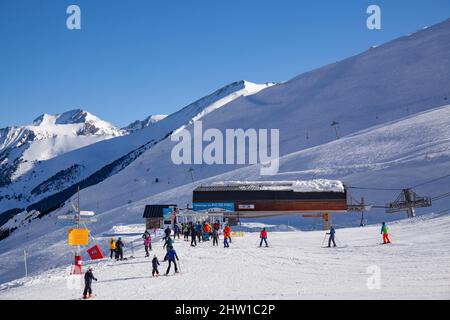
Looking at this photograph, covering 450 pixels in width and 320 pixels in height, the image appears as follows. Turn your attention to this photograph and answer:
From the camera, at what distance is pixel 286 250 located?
23906 mm

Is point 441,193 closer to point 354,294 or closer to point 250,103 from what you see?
point 354,294

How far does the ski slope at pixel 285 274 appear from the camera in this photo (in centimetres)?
1365

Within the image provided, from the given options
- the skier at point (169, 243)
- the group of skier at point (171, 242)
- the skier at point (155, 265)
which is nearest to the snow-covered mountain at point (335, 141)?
the group of skier at point (171, 242)

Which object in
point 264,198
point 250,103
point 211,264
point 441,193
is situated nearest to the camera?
point 211,264

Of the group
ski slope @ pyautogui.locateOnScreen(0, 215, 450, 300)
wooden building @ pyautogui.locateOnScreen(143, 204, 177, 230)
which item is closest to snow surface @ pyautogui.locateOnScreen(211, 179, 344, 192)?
wooden building @ pyautogui.locateOnScreen(143, 204, 177, 230)

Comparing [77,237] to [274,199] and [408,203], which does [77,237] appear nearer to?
[274,199]

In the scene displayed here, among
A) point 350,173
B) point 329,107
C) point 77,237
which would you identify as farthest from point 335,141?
point 77,237

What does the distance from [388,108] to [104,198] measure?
210 ft

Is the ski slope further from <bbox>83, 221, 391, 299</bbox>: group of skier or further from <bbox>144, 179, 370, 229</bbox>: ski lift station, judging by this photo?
<bbox>144, 179, 370, 229</bbox>: ski lift station

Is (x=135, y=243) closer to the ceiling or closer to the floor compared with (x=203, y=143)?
closer to the floor

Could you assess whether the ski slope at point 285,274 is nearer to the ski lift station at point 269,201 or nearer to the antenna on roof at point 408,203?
the antenna on roof at point 408,203

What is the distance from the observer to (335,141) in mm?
77312

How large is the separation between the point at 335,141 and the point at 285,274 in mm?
62554

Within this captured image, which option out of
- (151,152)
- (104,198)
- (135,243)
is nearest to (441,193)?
(135,243)
